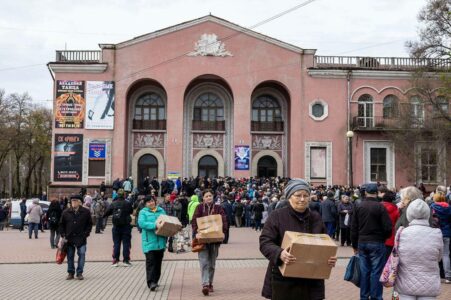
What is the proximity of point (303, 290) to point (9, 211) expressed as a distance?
34.3 m

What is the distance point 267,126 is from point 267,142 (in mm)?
1196

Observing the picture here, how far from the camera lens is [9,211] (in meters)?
36.6

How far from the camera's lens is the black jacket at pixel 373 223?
Answer: 9016 mm

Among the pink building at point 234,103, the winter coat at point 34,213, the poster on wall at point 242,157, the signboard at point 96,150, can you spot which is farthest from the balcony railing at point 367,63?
the winter coat at point 34,213

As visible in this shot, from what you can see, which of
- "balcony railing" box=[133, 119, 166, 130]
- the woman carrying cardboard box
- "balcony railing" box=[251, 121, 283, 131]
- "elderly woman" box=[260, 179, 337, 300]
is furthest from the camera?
"balcony railing" box=[251, 121, 283, 131]

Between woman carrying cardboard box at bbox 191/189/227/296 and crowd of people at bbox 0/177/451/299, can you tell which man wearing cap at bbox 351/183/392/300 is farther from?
woman carrying cardboard box at bbox 191/189/227/296

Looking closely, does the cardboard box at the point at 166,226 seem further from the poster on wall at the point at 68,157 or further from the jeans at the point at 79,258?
the poster on wall at the point at 68,157

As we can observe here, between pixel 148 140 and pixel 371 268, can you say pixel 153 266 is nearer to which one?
pixel 371 268

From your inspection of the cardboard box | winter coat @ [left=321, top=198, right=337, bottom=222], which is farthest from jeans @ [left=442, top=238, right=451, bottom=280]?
winter coat @ [left=321, top=198, right=337, bottom=222]

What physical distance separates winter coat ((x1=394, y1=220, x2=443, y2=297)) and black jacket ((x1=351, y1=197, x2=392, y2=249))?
2.43 m

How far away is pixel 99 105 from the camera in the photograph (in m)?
39.7

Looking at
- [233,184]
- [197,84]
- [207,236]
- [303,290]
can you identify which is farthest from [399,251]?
[197,84]

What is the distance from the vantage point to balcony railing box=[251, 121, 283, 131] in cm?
4250

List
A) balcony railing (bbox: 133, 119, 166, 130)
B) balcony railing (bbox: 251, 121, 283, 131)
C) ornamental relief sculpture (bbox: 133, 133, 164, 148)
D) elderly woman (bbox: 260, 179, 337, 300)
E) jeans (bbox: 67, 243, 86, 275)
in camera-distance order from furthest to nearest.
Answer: balcony railing (bbox: 251, 121, 283, 131)
balcony railing (bbox: 133, 119, 166, 130)
ornamental relief sculpture (bbox: 133, 133, 164, 148)
jeans (bbox: 67, 243, 86, 275)
elderly woman (bbox: 260, 179, 337, 300)
